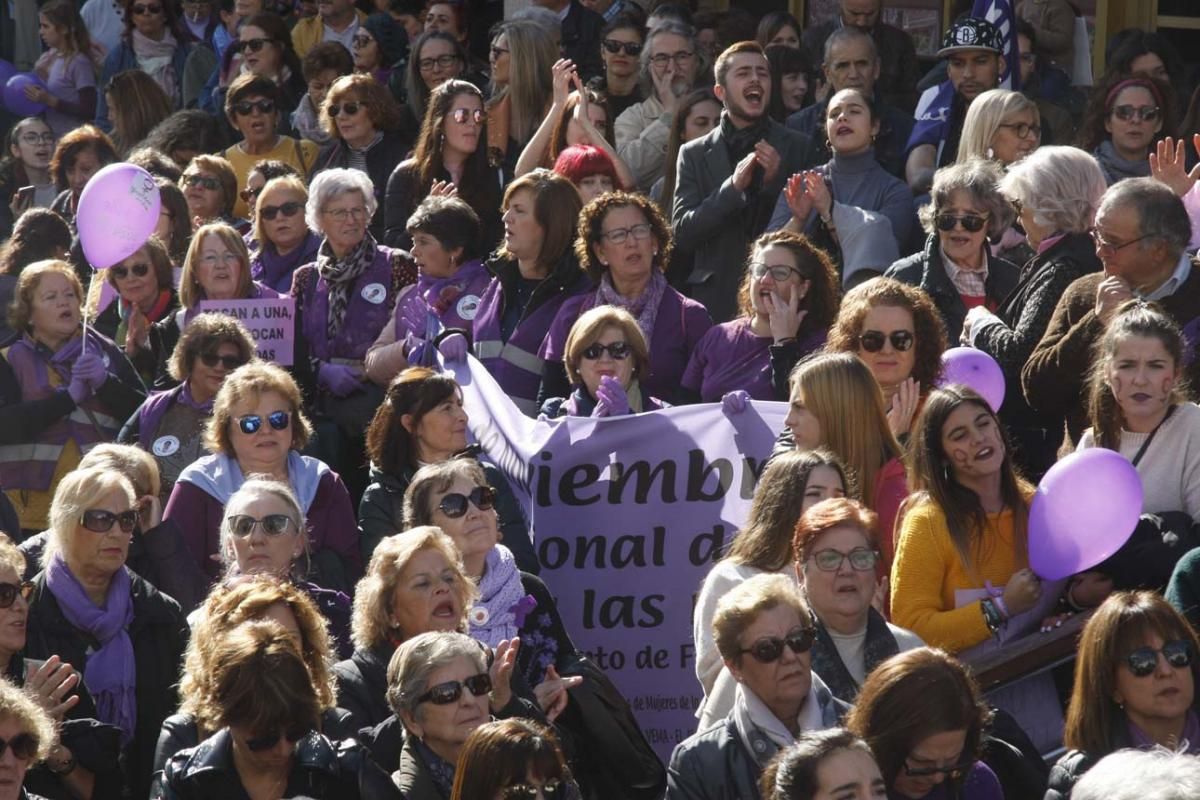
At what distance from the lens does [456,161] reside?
1108 cm

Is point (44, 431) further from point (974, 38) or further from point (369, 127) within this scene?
point (974, 38)

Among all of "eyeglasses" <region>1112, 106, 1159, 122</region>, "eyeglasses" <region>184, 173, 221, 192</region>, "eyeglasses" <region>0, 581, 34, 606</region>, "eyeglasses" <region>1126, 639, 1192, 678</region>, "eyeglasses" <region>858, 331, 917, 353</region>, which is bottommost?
"eyeglasses" <region>1126, 639, 1192, 678</region>

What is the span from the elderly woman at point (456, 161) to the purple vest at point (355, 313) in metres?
0.68

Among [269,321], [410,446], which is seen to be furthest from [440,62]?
[410,446]

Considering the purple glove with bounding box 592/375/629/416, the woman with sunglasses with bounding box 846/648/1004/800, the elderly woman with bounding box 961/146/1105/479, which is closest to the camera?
the woman with sunglasses with bounding box 846/648/1004/800

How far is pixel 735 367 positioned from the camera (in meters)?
8.66

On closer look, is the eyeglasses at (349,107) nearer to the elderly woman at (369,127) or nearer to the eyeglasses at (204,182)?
the elderly woman at (369,127)

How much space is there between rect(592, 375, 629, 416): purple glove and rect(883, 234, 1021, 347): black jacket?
4.07 ft

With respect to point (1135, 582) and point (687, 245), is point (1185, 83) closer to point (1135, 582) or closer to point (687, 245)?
point (687, 245)

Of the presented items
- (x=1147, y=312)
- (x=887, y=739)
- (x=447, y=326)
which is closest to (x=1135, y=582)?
(x=1147, y=312)

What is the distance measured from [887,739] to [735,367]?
318cm

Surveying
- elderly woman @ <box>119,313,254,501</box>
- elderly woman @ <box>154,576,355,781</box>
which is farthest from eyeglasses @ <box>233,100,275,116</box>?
elderly woman @ <box>154,576,355,781</box>

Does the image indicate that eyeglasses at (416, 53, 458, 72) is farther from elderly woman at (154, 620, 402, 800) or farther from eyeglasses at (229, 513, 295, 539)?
elderly woman at (154, 620, 402, 800)

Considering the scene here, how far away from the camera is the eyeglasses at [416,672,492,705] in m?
6.02
